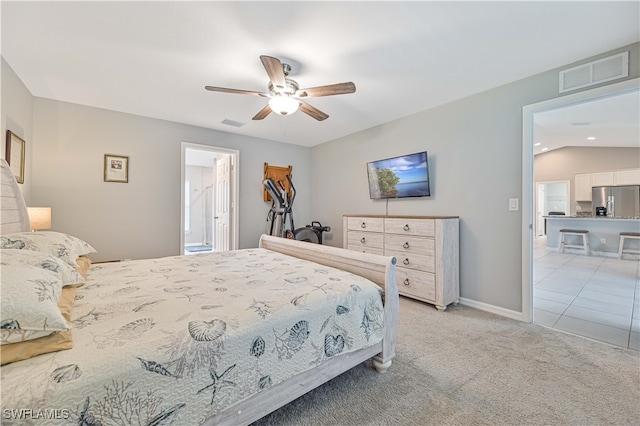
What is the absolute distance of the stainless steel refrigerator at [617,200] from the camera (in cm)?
642

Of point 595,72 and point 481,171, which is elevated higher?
point 595,72

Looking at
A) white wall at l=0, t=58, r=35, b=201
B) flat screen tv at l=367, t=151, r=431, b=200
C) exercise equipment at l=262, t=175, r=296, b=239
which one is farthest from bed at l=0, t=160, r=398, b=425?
exercise equipment at l=262, t=175, r=296, b=239

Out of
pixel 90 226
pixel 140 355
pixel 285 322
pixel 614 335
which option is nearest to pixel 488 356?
pixel 614 335

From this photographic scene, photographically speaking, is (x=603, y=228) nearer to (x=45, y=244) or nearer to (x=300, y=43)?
(x=300, y=43)

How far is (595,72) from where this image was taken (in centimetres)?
222

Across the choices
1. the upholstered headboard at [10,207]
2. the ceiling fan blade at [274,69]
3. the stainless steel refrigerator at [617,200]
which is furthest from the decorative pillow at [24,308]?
the stainless steel refrigerator at [617,200]

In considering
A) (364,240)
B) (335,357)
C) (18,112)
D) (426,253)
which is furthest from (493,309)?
(18,112)

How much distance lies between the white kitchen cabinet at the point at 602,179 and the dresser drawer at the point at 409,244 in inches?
298

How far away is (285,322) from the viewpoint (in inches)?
47.9

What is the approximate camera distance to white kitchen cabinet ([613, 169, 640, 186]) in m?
6.41

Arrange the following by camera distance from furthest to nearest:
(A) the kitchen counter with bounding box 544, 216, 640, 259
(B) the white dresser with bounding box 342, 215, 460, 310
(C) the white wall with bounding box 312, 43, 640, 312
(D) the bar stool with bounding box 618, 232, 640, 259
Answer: (A) the kitchen counter with bounding box 544, 216, 640, 259 → (D) the bar stool with bounding box 618, 232, 640, 259 → (B) the white dresser with bounding box 342, 215, 460, 310 → (C) the white wall with bounding box 312, 43, 640, 312

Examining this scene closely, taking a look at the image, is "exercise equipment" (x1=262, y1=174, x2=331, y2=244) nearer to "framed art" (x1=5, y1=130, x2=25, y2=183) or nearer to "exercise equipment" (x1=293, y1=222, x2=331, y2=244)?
"exercise equipment" (x1=293, y1=222, x2=331, y2=244)

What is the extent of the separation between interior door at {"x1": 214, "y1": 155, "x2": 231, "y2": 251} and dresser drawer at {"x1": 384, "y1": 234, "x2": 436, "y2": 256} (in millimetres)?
2857

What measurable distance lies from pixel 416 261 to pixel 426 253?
0.55 ft
